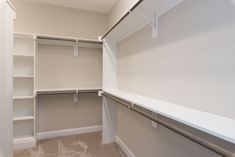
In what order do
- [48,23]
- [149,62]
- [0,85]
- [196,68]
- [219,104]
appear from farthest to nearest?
[48,23]
[149,62]
[0,85]
[196,68]
[219,104]

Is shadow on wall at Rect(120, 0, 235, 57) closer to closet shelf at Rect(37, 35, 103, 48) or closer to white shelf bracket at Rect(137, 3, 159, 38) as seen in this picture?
white shelf bracket at Rect(137, 3, 159, 38)

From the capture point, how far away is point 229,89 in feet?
2.82

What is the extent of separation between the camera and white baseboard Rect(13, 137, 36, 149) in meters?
2.53

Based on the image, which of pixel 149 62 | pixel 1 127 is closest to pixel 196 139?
pixel 149 62

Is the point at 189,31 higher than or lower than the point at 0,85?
higher

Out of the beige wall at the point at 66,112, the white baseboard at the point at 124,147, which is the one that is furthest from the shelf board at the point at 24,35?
the white baseboard at the point at 124,147

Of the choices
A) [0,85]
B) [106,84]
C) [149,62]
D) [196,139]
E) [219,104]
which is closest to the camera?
[196,139]

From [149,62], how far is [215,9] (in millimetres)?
802

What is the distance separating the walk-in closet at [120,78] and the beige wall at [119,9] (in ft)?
0.05

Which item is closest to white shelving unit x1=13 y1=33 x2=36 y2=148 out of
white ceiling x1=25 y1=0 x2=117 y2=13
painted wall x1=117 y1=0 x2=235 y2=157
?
white ceiling x1=25 y1=0 x2=117 y2=13

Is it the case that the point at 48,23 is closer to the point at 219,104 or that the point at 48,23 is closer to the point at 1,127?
the point at 1,127

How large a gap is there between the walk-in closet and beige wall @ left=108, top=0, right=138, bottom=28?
17 mm

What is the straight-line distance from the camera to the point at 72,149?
8.13 feet

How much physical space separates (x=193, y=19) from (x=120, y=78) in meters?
1.55
